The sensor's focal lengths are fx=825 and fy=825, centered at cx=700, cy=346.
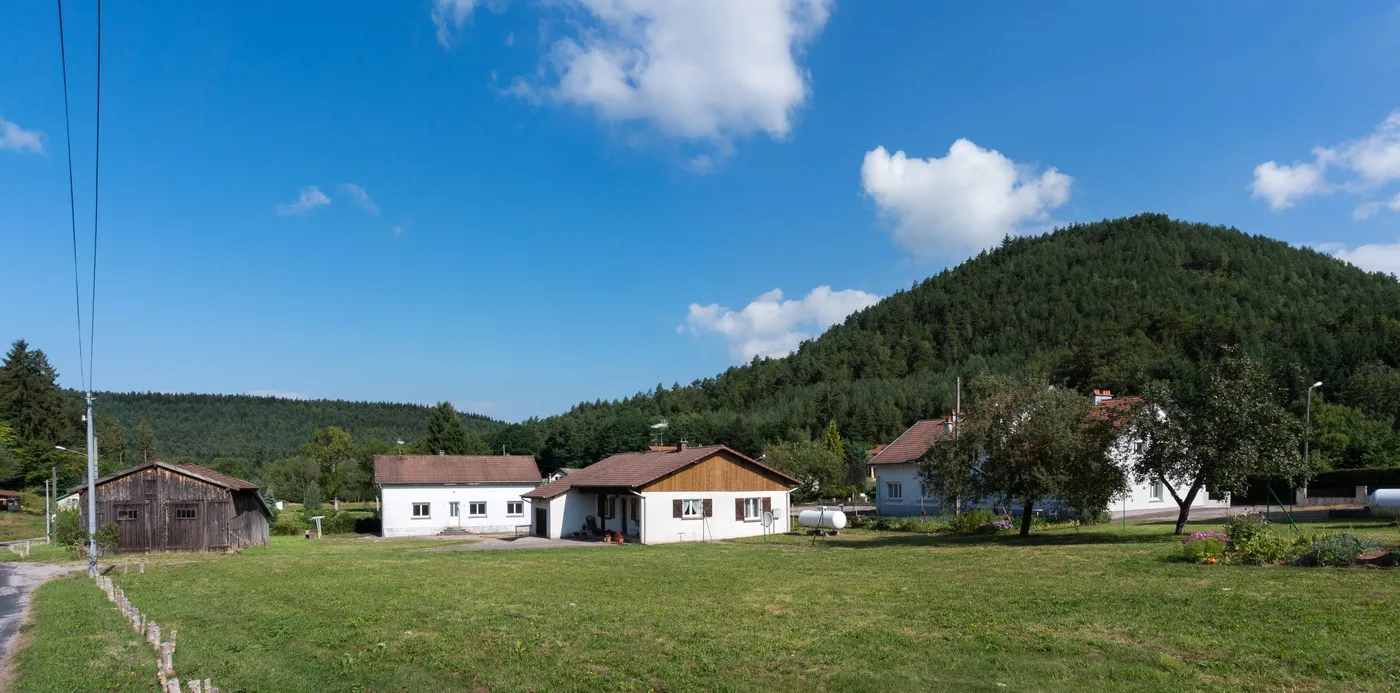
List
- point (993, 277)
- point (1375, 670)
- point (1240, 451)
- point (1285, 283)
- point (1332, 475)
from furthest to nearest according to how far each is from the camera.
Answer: point (993, 277) → point (1285, 283) → point (1332, 475) → point (1240, 451) → point (1375, 670)

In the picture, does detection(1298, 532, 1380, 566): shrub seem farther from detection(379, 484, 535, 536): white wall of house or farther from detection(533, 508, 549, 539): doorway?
detection(379, 484, 535, 536): white wall of house

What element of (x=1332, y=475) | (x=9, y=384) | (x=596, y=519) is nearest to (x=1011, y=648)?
(x=596, y=519)

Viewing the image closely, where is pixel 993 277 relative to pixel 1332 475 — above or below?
above

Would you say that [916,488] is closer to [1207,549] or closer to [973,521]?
[973,521]

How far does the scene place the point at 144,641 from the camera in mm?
14414

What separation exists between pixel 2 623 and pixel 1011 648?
19.9 metres

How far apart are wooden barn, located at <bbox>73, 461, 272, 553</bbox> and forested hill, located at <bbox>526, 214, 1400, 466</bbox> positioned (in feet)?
220

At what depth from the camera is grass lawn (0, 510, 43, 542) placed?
56.1m

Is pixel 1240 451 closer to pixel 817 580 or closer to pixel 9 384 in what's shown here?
pixel 817 580

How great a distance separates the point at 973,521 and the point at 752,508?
35.9 ft

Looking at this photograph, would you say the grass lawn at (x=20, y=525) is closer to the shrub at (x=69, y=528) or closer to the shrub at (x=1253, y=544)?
the shrub at (x=69, y=528)

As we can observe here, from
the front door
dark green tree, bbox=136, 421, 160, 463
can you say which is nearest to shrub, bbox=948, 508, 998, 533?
the front door

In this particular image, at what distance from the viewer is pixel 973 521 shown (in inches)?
1394

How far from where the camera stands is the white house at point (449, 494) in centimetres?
5019
